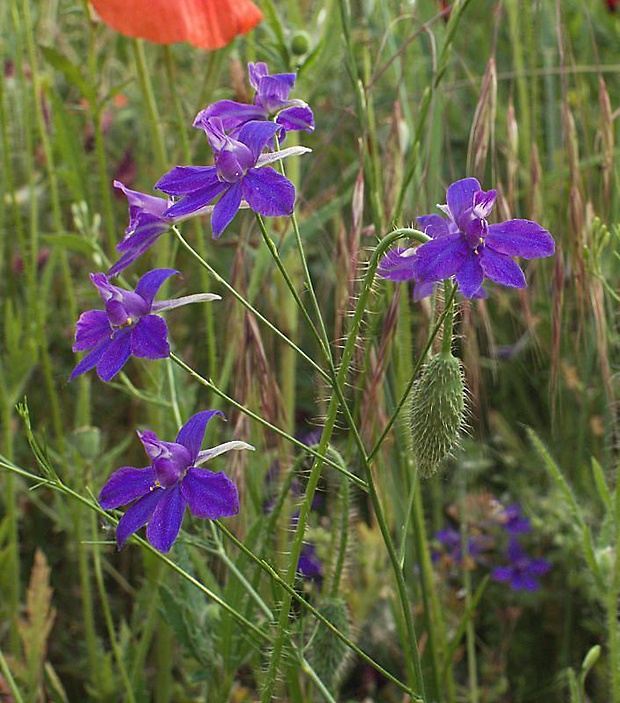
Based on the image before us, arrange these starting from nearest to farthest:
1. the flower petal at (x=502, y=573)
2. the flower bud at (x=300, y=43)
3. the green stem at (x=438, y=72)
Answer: the green stem at (x=438, y=72) < the flower bud at (x=300, y=43) < the flower petal at (x=502, y=573)

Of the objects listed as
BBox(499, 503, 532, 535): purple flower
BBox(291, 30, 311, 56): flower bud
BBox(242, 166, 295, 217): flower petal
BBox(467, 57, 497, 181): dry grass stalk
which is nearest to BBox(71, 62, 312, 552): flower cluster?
BBox(242, 166, 295, 217): flower petal

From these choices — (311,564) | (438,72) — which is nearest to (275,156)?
(438,72)

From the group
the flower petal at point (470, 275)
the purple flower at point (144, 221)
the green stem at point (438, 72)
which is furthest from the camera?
the green stem at point (438, 72)

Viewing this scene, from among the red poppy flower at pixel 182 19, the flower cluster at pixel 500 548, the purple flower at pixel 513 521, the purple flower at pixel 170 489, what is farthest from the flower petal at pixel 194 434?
the purple flower at pixel 513 521

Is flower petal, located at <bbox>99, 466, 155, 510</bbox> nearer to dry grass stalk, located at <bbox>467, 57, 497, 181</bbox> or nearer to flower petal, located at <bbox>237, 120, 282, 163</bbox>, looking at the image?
flower petal, located at <bbox>237, 120, 282, 163</bbox>

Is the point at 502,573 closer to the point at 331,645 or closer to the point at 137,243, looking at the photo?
the point at 331,645

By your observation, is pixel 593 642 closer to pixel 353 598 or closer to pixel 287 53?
pixel 353 598

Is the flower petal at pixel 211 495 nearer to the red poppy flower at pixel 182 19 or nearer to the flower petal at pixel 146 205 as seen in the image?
the flower petal at pixel 146 205
